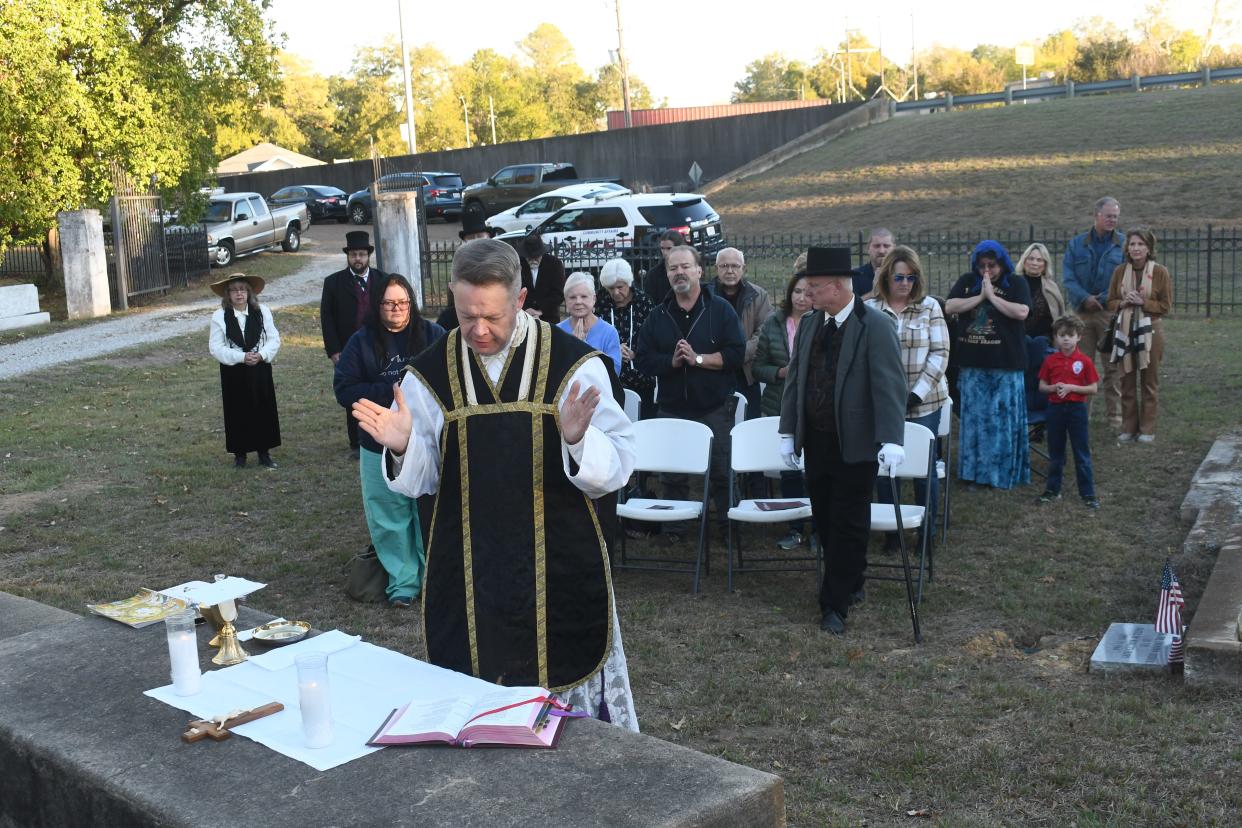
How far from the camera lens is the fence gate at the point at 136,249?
22.4 meters

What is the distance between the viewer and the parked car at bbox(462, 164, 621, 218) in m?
35.6

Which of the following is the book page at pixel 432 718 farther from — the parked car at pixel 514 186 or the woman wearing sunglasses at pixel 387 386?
the parked car at pixel 514 186

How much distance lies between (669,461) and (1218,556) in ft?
10.3

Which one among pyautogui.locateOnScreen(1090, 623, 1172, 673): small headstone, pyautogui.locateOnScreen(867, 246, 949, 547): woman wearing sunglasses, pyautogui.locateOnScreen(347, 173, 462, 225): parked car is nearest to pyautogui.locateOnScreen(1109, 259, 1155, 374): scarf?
pyautogui.locateOnScreen(867, 246, 949, 547): woman wearing sunglasses

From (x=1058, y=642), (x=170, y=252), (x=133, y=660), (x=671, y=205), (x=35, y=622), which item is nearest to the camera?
(x=133, y=660)

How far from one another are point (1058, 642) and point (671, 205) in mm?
16745

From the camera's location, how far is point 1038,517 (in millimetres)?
8625

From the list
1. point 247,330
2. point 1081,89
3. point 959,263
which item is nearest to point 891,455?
point 247,330

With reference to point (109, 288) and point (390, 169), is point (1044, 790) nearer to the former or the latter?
point (109, 288)

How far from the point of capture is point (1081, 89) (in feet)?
141

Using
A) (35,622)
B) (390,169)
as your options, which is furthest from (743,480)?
(390,169)

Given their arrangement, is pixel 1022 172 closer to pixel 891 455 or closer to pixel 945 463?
pixel 945 463

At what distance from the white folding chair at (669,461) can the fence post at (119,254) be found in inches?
675

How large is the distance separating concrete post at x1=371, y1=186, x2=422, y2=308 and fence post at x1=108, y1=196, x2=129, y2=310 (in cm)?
578
